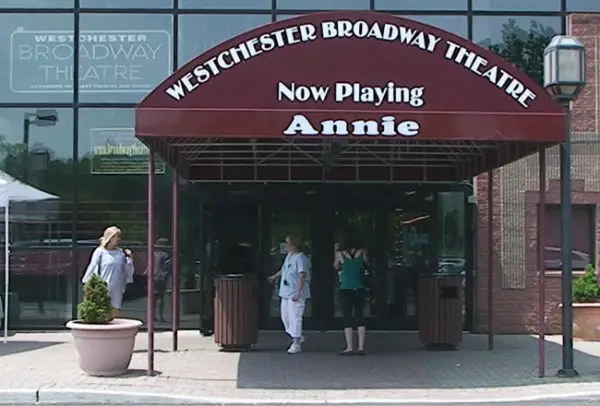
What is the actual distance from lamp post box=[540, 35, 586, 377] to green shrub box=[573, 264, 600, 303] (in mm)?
3876

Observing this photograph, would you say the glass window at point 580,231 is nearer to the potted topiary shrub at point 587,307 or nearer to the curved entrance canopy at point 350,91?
the potted topiary shrub at point 587,307

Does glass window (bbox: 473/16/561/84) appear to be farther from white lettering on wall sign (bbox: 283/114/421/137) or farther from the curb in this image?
the curb

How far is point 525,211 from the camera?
51.6 feet

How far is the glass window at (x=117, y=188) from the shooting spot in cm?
1566

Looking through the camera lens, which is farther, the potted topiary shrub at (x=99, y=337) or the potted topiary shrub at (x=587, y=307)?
the potted topiary shrub at (x=587, y=307)

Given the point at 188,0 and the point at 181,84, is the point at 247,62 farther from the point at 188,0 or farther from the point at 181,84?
the point at 188,0

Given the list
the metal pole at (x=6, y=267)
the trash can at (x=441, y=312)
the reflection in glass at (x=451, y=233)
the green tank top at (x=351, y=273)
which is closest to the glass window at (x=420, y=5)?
the reflection in glass at (x=451, y=233)

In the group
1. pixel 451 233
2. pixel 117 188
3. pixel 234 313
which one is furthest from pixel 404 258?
pixel 117 188

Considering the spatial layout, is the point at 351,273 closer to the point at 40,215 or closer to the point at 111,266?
the point at 111,266

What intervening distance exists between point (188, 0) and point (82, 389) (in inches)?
315

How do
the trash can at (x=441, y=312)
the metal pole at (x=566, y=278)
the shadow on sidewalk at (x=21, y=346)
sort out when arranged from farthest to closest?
the trash can at (x=441, y=312) → the shadow on sidewalk at (x=21, y=346) → the metal pole at (x=566, y=278)

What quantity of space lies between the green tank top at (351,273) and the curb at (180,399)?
116 inches

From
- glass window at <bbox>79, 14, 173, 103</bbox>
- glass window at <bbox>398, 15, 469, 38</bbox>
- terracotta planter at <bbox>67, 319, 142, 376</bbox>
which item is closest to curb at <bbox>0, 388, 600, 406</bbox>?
terracotta planter at <bbox>67, 319, 142, 376</bbox>

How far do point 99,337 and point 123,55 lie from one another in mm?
6541
